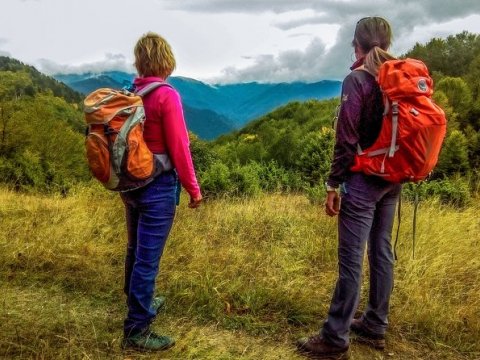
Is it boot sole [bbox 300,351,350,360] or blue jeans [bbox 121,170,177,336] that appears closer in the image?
blue jeans [bbox 121,170,177,336]

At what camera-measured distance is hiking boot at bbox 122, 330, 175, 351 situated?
116 inches

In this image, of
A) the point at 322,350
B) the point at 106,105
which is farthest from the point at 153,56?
the point at 322,350

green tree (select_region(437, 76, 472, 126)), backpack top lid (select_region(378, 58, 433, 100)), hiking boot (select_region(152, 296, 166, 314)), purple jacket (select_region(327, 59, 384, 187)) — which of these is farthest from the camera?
green tree (select_region(437, 76, 472, 126))

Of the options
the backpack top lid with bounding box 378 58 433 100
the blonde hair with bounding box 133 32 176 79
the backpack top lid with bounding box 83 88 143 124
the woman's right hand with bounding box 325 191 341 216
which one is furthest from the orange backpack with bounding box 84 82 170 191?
the backpack top lid with bounding box 378 58 433 100

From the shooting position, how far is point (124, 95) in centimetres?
267

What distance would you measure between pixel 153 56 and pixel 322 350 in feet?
6.99

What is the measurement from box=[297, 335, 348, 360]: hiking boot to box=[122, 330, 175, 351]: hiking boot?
899 millimetres

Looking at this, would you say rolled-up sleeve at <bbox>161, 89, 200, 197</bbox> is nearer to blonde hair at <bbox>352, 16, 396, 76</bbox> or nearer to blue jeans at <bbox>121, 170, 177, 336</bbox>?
blue jeans at <bbox>121, 170, 177, 336</bbox>

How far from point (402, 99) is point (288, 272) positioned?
2.13m

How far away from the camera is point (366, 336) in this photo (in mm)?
3250

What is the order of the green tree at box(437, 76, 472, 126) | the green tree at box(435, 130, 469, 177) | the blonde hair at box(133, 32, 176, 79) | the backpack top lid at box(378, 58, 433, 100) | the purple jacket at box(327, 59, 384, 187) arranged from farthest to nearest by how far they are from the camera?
the green tree at box(437, 76, 472, 126) → the green tree at box(435, 130, 469, 177) → the blonde hair at box(133, 32, 176, 79) → the purple jacket at box(327, 59, 384, 187) → the backpack top lid at box(378, 58, 433, 100)

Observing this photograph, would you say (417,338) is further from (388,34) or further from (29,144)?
(29,144)

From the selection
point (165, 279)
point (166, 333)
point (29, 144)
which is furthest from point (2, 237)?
point (29, 144)

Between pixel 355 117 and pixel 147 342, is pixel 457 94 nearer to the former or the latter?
pixel 355 117
